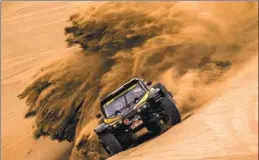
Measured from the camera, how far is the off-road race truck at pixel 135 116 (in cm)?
1306

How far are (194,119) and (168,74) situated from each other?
3788mm

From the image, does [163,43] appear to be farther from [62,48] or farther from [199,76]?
[62,48]

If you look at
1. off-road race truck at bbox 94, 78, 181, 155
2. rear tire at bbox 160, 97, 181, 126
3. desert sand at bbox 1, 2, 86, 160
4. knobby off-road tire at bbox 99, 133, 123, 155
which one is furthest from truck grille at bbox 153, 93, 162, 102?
desert sand at bbox 1, 2, 86, 160

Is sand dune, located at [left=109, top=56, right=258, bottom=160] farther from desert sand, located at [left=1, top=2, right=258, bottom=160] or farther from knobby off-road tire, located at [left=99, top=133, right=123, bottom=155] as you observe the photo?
knobby off-road tire, located at [left=99, top=133, right=123, bottom=155]

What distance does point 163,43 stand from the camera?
64.1 feet

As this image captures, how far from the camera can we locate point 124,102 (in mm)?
13703

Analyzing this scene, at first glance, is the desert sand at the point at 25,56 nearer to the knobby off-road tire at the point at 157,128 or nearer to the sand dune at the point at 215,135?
the knobby off-road tire at the point at 157,128

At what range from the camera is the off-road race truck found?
13.1 meters

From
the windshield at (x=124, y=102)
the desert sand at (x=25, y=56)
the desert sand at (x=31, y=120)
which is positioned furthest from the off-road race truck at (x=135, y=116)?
the desert sand at (x=25, y=56)

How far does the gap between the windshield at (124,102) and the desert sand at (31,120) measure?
995 millimetres

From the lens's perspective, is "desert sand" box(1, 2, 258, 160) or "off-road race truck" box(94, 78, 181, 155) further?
"off-road race truck" box(94, 78, 181, 155)

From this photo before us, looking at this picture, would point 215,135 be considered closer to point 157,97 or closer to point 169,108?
point 169,108

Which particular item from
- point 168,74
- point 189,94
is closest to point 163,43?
point 168,74

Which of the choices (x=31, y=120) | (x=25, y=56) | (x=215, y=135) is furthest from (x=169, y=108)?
(x=25, y=56)
